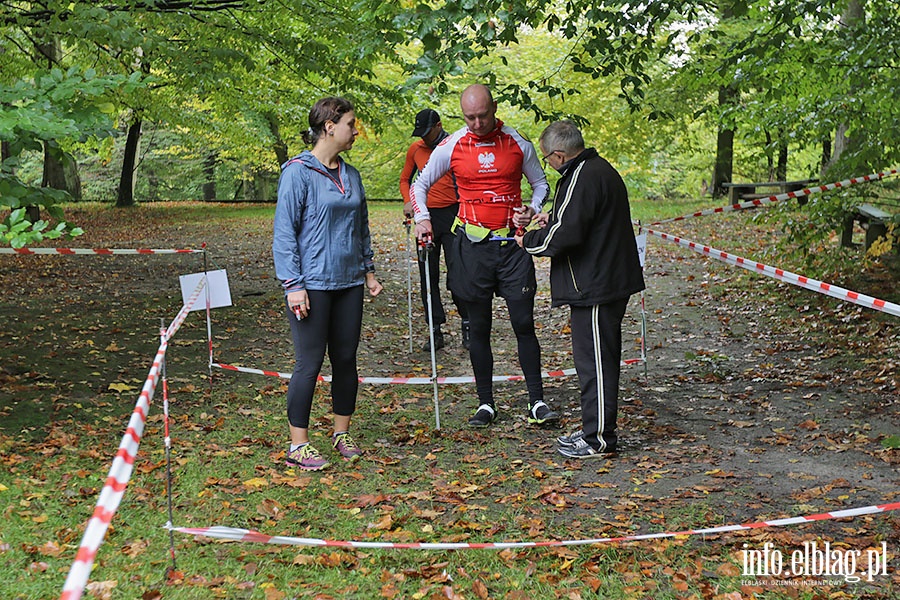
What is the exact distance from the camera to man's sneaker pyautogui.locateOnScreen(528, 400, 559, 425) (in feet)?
20.3

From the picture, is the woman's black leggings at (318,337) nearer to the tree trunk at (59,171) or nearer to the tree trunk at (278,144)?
the tree trunk at (59,171)

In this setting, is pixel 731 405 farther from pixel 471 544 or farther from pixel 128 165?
pixel 128 165

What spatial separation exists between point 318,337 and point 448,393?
2.33 meters

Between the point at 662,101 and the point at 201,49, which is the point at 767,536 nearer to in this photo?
the point at 201,49

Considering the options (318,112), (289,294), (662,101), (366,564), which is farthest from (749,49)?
(662,101)

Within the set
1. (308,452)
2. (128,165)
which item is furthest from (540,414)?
(128,165)

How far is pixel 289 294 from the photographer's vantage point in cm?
509

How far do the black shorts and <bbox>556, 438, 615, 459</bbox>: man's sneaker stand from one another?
1079 mm

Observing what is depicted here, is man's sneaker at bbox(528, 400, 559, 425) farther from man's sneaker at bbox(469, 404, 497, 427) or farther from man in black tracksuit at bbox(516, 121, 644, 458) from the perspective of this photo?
man in black tracksuit at bbox(516, 121, 644, 458)

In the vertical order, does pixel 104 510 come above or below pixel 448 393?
above

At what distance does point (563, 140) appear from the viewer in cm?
539

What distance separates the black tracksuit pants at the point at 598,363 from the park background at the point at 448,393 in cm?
33

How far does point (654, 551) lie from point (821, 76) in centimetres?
672

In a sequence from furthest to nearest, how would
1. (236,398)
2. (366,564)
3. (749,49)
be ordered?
(749,49) < (236,398) < (366,564)
